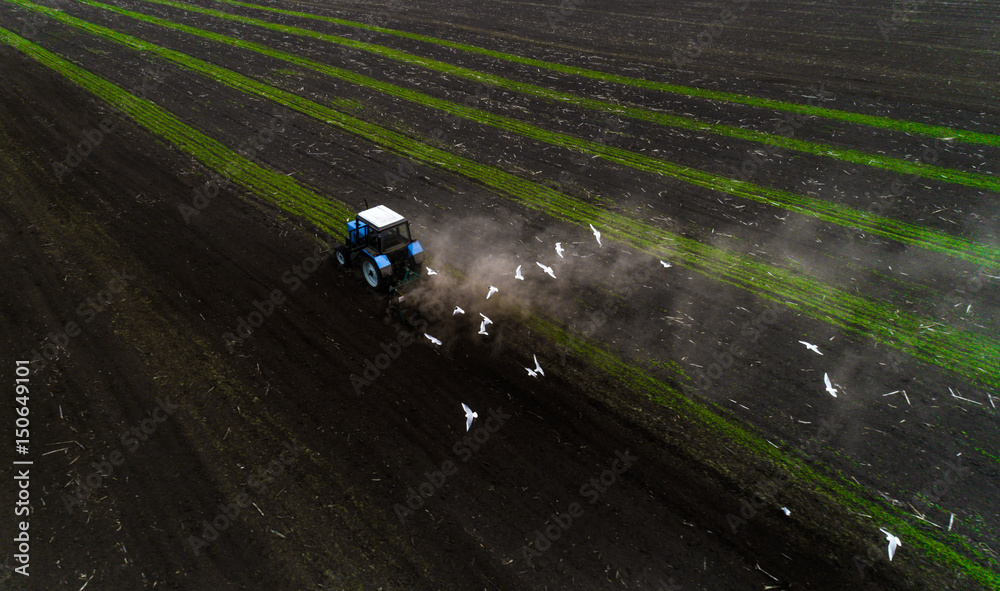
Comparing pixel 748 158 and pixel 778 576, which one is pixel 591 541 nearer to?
pixel 778 576

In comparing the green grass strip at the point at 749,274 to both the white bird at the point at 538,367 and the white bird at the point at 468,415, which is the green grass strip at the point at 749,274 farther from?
the white bird at the point at 468,415

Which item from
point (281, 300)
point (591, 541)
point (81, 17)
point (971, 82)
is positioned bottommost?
point (971, 82)

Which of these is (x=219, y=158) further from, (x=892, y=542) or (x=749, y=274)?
(x=892, y=542)

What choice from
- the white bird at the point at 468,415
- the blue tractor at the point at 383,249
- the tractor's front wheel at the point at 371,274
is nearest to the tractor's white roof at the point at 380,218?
the blue tractor at the point at 383,249

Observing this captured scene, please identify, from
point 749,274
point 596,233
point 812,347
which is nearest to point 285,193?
point 596,233

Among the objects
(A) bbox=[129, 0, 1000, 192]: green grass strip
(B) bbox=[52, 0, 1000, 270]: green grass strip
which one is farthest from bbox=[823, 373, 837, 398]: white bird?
(A) bbox=[129, 0, 1000, 192]: green grass strip

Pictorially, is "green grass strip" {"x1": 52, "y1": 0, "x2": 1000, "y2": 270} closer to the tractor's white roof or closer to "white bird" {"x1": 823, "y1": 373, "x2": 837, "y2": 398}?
"white bird" {"x1": 823, "y1": 373, "x2": 837, "y2": 398}

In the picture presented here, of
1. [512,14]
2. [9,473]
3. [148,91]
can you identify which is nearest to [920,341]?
[9,473]
